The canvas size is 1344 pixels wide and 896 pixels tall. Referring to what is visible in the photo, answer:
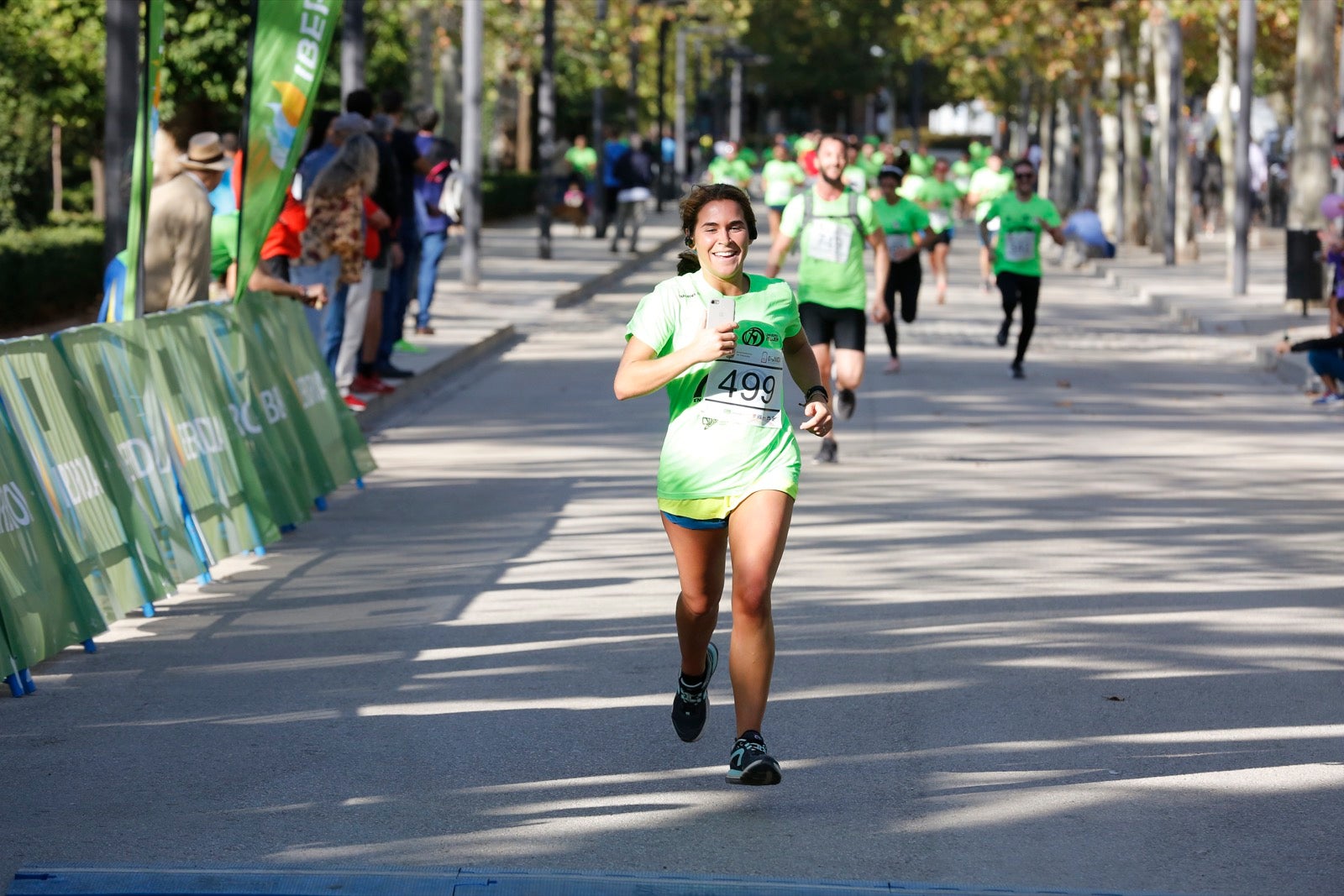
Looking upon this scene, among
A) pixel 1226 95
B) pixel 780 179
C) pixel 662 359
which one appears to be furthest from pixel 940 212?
pixel 662 359

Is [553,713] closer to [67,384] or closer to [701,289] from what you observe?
[701,289]

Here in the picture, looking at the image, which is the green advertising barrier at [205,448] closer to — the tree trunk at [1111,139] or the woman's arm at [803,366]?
the woman's arm at [803,366]

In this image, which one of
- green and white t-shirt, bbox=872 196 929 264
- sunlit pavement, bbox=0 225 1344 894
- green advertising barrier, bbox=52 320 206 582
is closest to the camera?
sunlit pavement, bbox=0 225 1344 894

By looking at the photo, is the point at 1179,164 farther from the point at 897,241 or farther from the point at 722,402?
the point at 722,402

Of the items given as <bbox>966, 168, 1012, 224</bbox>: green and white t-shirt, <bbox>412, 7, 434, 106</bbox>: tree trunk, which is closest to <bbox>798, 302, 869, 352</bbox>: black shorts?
<bbox>966, 168, 1012, 224</bbox>: green and white t-shirt

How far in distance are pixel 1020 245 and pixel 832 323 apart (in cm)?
550

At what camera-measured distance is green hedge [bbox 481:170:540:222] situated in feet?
155

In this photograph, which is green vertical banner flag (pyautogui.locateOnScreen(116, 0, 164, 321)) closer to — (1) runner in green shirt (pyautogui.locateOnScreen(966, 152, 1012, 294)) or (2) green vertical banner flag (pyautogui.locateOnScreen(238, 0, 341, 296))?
(2) green vertical banner flag (pyautogui.locateOnScreen(238, 0, 341, 296))

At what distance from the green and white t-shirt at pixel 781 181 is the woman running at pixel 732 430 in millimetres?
24978

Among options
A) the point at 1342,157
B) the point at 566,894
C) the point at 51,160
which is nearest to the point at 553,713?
the point at 566,894

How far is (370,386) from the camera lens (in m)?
15.6

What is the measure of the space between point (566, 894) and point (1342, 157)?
15.8 m

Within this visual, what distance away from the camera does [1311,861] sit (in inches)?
210

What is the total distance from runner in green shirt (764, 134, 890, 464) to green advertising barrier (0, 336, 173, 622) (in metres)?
5.30
